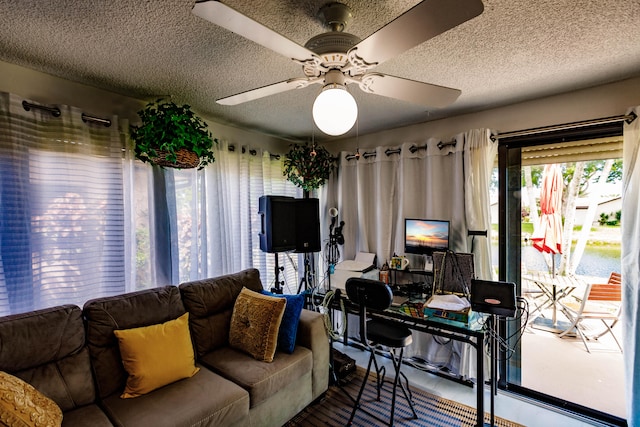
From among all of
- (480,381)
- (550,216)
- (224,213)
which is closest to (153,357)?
(224,213)

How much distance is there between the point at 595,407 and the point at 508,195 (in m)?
1.68

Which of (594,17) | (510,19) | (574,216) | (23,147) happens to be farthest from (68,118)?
(574,216)

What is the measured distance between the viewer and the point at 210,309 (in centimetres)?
221

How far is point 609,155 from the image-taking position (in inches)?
86.5

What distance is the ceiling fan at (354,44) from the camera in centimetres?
85

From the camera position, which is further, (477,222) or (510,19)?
(477,222)

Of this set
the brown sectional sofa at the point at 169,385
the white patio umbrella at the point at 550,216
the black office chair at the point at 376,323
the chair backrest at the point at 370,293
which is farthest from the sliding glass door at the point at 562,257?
the brown sectional sofa at the point at 169,385

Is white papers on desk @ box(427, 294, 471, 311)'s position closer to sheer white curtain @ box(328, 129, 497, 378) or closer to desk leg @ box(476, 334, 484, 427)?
desk leg @ box(476, 334, 484, 427)

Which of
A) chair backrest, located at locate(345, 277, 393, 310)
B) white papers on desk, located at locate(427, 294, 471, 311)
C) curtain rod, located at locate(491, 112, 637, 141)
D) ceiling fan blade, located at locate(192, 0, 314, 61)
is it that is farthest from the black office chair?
curtain rod, located at locate(491, 112, 637, 141)

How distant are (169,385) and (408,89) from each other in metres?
2.06

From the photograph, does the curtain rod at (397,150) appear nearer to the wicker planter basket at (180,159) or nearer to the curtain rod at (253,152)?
the curtain rod at (253,152)

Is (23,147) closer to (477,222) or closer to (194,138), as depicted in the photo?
(194,138)

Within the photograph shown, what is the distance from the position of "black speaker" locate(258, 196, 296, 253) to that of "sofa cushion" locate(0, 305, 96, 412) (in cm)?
143

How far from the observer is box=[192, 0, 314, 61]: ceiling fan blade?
84 cm
